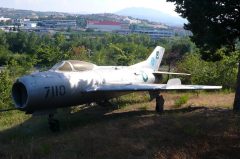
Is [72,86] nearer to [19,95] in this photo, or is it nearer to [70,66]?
[70,66]

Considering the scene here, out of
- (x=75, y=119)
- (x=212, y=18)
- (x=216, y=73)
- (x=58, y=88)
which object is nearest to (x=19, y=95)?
(x=58, y=88)

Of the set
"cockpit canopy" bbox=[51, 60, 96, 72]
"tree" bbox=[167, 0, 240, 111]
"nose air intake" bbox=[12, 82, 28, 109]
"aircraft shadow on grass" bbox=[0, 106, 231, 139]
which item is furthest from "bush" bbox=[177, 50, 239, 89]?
"nose air intake" bbox=[12, 82, 28, 109]

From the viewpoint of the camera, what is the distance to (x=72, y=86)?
53.6 ft

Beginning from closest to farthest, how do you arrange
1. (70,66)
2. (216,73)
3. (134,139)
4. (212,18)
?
(134,139)
(212,18)
(70,66)
(216,73)

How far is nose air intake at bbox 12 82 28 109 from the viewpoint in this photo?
589 inches

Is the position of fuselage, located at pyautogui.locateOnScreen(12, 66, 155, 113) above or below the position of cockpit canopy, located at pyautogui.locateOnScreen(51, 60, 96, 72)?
below

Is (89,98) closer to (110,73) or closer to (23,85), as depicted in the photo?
(110,73)

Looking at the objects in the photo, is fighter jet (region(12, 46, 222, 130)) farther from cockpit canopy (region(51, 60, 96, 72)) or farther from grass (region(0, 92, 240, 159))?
grass (region(0, 92, 240, 159))

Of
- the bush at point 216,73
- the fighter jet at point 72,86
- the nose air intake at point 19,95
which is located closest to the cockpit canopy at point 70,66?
the fighter jet at point 72,86

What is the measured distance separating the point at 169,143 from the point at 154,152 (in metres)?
0.99

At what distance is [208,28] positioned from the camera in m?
14.3

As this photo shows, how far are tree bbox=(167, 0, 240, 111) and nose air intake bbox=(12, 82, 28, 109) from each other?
21.8ft

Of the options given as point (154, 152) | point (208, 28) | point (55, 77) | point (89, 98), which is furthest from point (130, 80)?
point (154, 152)

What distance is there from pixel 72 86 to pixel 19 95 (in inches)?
86.8
